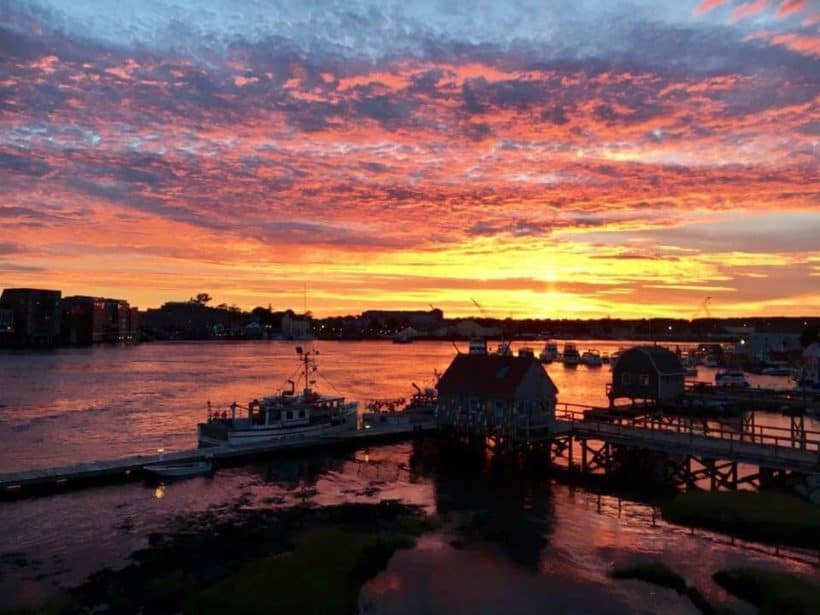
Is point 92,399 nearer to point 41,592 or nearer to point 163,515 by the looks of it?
point 163,515

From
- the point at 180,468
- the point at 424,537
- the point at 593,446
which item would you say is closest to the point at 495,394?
the point at 593,446

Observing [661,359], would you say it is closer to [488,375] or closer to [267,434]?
[488,375]

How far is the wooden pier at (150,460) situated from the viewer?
37281 mm

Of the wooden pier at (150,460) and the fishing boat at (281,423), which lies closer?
the wooden pier at (150,460)

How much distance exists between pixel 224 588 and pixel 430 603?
266 inches

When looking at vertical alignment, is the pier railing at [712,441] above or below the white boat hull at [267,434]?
above

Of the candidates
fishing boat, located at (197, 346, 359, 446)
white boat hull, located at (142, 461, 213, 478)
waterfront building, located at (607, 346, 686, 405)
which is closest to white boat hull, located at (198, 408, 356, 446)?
fishing boat, located at (197, 346, 359, 446)

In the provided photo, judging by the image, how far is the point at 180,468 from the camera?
41.7 metres

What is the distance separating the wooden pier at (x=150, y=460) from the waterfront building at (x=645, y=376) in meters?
15.1

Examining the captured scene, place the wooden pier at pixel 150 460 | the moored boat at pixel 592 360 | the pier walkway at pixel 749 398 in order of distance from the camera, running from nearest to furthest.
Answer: the wooden pier at pixel 150 460
the pier walkway at pixel 749 398
the moored boat at pixel 592 360

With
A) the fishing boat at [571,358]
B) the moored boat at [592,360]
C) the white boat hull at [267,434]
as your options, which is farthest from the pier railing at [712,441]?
the fishing boat at [571,358]

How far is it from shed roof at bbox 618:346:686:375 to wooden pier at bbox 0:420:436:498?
17.0 metres

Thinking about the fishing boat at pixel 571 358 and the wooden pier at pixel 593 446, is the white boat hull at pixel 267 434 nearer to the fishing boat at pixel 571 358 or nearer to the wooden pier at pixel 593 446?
the wooden pier at pixel 593 446

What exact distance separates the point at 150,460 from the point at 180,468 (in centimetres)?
224
